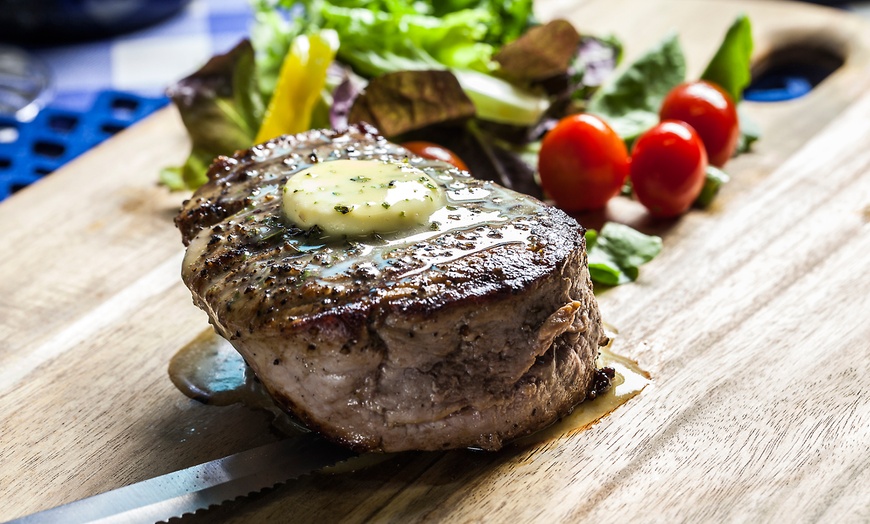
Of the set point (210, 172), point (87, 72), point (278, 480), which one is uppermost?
point (210, 172)

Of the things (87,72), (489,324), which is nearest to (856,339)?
(489,324)

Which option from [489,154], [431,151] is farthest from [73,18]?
[489,154]

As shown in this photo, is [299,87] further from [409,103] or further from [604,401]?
[604,401]

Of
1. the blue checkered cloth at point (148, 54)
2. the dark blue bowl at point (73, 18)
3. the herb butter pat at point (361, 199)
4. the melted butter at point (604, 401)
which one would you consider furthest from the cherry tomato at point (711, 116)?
the dark blue bowl at point (73, 18)

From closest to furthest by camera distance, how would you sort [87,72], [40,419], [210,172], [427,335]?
[427,335] → [40,419] → [210,172] → [87,72]

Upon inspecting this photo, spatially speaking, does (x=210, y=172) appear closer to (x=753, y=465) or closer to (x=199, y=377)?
(x=199, y=377)

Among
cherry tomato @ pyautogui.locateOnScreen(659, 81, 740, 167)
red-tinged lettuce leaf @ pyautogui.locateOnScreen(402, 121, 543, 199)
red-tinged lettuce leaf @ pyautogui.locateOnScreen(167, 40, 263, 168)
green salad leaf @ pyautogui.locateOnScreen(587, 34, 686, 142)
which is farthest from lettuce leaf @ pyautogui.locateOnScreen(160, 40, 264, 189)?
cherry tomato @ pyautogui.locateOnScreen(659, 81, 740, 167)
